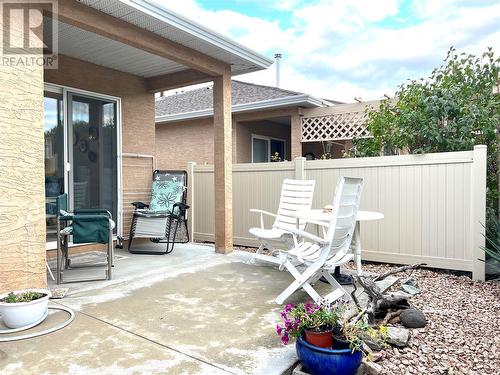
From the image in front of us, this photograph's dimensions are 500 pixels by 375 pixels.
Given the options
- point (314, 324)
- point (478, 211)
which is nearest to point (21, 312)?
point (314, 324)

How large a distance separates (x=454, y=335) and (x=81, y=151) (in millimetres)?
5051

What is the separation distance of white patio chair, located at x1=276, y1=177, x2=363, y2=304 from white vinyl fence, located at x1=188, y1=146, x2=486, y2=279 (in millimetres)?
1757

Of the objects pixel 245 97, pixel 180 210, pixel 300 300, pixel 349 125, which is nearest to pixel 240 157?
pixel 245 97

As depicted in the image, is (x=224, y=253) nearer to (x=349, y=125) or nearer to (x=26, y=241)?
(x=26, y=241)

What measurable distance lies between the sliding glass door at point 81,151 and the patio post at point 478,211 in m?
5.04

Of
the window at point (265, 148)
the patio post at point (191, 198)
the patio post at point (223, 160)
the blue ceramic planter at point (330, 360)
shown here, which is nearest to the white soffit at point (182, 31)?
the patio post at point (223, 160)

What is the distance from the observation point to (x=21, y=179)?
297 cm

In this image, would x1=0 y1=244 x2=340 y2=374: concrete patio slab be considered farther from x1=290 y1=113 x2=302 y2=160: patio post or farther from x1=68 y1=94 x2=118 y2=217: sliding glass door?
x1=290 y1=113 x2=302 y2=160: patio post

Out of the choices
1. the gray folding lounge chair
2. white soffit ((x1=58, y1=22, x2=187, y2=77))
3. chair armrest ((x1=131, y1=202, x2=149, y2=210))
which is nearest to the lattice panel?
the gray folding lounge chair

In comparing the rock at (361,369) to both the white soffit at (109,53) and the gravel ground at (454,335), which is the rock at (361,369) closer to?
the gravel ground at (454,335)

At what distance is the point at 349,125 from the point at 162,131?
223 inches

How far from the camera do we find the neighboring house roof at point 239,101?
8250 mm

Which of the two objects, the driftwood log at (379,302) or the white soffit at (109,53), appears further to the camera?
the white soffit at (109,53)

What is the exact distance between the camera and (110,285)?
12.3ft
